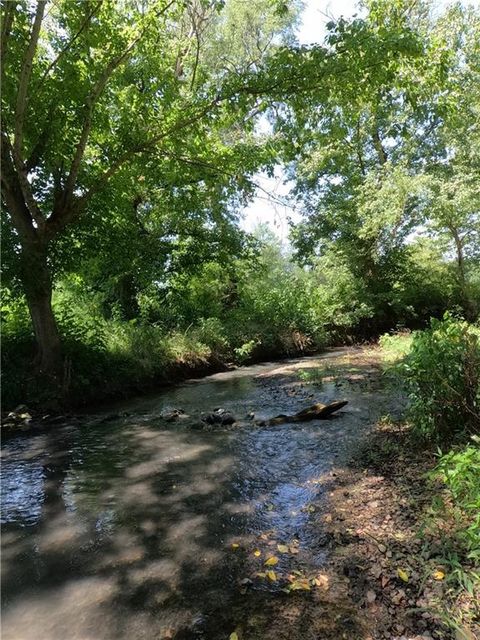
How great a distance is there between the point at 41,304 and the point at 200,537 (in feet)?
24.2

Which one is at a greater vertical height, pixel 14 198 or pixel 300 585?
pixel 14 198

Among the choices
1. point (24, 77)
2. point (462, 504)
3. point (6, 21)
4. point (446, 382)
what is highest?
point (6, 21)

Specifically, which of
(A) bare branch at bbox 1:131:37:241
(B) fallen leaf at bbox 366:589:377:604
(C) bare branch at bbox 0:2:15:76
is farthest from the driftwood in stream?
(C) bare branch at bbox 0:2:15:76

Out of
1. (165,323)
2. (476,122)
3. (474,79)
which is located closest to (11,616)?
(165,323)

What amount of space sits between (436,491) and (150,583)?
268cm

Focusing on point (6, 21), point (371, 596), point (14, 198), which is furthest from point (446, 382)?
point (14, 198)

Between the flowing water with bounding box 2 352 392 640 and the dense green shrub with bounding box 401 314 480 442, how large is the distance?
4.40ft

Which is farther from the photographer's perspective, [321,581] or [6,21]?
[6,21]

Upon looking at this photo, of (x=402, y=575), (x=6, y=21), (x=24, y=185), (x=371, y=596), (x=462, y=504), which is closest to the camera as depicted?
(x=371, y=596)

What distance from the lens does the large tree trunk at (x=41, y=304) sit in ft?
29.3

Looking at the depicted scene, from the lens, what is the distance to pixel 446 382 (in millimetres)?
4453

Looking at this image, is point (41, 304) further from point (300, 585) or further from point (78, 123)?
point (300, 585)

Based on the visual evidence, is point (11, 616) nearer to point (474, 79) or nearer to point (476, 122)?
point (474, 79)

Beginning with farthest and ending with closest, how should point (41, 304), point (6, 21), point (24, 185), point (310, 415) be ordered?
point (41, 304) < point (24, 185) < point (310, 415) < point (6, 21)
